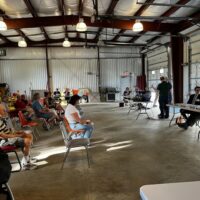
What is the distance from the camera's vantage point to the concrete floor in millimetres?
2658

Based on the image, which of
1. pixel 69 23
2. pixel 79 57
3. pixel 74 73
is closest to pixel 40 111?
pixel 69 23

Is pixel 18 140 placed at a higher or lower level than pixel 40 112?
lower

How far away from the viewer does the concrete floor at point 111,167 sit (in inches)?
105

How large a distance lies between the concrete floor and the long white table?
1612mm

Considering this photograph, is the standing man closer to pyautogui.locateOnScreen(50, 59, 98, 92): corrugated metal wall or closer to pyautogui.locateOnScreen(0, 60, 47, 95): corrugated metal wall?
pyautogui.locateOnScreen(50, 59, 98, 92): corrugated metal wall

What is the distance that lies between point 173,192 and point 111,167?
2.47m

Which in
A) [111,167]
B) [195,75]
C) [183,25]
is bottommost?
[111,167]

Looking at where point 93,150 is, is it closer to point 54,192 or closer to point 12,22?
point 54,192

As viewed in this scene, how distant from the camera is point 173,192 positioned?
1.00m

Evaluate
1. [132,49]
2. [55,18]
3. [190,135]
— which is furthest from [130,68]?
[190,135]

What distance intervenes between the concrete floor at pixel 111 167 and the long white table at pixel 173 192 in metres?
1.61

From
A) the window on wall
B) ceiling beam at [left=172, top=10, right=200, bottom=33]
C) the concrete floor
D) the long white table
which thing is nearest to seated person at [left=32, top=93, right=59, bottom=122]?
the concrete floor

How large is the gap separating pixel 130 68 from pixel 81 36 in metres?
4.03

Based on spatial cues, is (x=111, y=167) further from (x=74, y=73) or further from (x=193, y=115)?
(x=74, y=73)
